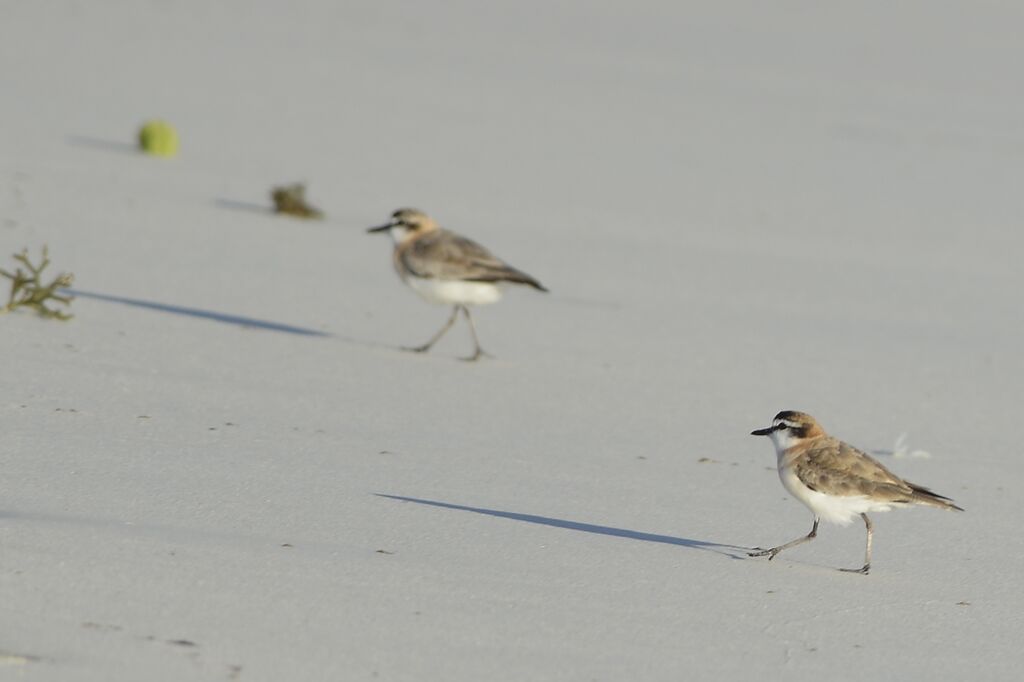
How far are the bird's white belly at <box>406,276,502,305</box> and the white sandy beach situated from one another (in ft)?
1.05

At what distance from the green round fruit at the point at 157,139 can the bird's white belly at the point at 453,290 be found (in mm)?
5395

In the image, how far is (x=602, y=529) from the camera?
21.7ft

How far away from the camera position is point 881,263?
14.1 meters

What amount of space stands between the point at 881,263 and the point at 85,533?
374 inches

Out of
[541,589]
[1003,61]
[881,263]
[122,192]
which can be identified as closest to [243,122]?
[122,192]

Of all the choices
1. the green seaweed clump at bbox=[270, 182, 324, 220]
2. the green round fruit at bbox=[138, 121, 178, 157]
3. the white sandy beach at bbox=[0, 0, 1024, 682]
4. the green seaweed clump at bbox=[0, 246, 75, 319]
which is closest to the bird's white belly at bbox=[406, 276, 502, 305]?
the white sandy beach at bbox=[0, 0, 1024, 682]

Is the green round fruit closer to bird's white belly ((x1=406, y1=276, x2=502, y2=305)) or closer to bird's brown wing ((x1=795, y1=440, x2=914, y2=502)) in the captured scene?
bird's white belly ((x1=406, y1=276, x2=502, y2=305))

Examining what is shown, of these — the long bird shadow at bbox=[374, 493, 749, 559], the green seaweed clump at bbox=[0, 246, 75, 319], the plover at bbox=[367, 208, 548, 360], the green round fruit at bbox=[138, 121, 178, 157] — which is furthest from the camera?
the green round fruit at bbox=[138, 121, 178, 157]

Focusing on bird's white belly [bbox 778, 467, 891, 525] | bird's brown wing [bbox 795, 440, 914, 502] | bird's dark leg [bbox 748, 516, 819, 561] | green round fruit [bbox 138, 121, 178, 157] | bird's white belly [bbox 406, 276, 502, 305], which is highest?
green round fruit [bbox 138, 121, 178, 157]

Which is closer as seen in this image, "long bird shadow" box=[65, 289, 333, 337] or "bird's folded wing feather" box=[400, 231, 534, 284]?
"long bird shadow" box=[65, 289, 333, 337]

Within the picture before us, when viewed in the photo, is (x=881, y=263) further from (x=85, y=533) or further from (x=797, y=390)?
(x=85, y=533)

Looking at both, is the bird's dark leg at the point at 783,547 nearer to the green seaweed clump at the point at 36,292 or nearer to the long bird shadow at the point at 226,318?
the long bird shadow at the point at 226,318

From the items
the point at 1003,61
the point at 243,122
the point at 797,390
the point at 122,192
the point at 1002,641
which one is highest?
the point at 1003,61

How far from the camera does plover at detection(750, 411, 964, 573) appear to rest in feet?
20.5
